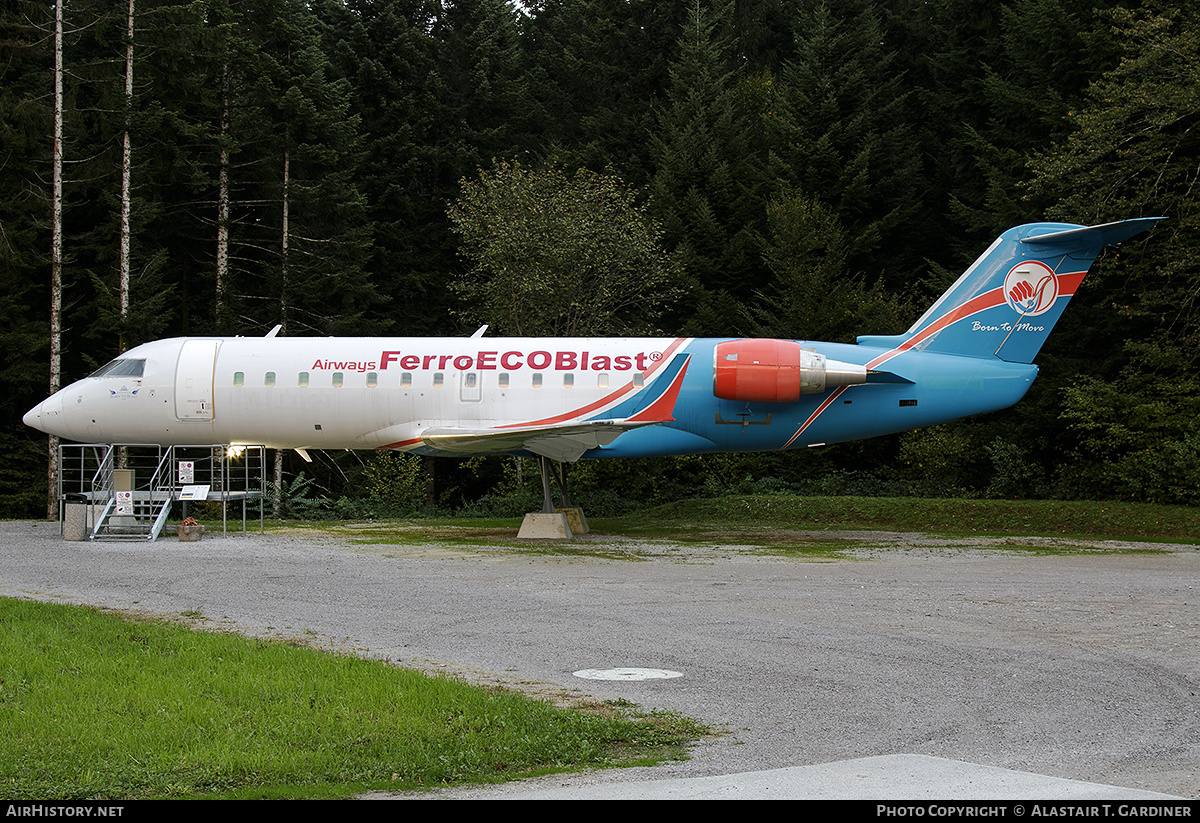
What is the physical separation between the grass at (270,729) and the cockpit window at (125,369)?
15009 millimetres

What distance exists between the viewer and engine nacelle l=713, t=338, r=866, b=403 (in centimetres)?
2175

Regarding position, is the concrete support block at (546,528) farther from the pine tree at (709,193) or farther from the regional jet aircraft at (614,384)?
the pine tree at (709,193)

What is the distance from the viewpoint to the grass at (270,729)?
6.05m

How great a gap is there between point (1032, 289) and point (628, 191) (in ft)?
45.0

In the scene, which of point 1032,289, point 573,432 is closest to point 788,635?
point 573,432

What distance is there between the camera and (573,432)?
70.1 ft

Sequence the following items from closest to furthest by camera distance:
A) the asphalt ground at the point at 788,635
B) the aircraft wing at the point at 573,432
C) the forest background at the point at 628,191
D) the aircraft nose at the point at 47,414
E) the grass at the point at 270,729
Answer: the grass at the point at 270,729 → the asphalt ground at the point at 788,635 → the aircraft wing at the point at 573,432 → the aircraft nose at the point at 47,414 → the forest background at the point at 628,191

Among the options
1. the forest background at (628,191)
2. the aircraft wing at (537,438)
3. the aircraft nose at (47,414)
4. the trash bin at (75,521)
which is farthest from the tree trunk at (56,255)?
the aircraft wing at (537,438)

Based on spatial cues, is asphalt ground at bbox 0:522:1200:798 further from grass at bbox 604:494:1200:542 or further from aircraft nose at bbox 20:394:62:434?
grass at bbox 604:494:1200:542

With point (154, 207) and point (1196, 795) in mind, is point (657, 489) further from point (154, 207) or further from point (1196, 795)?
point (1196, 795)

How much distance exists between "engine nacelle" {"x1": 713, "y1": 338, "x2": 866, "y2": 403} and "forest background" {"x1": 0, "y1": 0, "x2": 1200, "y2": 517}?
8058 mm

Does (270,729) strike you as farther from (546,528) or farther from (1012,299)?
(1012,299)

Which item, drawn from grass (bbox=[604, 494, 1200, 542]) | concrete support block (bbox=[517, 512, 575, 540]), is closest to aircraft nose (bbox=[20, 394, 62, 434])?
concrete support block (bbox=[517, 512, 575, 540])

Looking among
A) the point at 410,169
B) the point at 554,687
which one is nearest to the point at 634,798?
the point at 554,687
